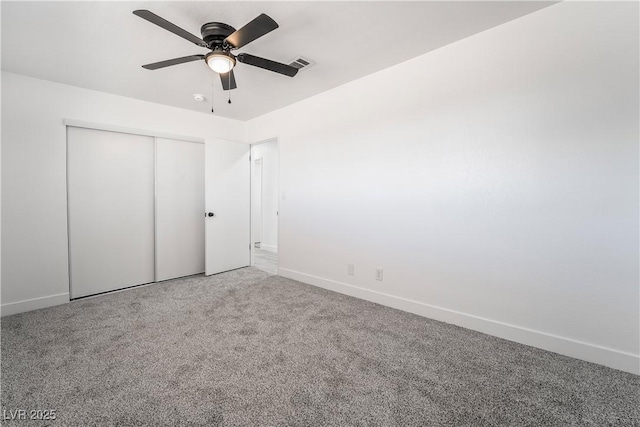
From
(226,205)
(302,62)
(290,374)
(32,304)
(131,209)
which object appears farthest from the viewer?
(226,205)

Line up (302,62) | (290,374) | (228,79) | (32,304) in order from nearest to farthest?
1. (290,374)
2. (228,79)
3. (302,62)
4. (32,304)

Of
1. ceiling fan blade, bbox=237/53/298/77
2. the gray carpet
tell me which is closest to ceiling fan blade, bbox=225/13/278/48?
ceiling fan blade, bbox=237/53/298/77

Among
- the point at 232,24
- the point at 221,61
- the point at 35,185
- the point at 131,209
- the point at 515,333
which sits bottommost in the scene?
the point at 515,333

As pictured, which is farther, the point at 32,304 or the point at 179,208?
the point at 179,208

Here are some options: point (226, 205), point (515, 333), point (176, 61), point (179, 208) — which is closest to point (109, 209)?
point (179, 208)

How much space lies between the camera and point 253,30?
5.55ft

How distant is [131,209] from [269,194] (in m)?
3.06

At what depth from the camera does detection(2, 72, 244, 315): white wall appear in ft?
9.07

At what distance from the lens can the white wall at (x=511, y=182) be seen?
1823mm

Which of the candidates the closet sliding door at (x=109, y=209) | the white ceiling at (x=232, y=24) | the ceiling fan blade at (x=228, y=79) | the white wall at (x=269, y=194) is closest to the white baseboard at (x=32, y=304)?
the closet sliding door at (x=109, y=209)

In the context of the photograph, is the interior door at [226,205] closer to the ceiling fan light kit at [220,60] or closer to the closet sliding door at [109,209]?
the closet sliding door at [109,209]

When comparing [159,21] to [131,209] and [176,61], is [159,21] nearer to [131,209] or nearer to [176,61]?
[176,61]

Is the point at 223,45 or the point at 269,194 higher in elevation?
the point at 223,45

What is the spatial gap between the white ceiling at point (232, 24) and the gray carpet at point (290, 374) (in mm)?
2508
